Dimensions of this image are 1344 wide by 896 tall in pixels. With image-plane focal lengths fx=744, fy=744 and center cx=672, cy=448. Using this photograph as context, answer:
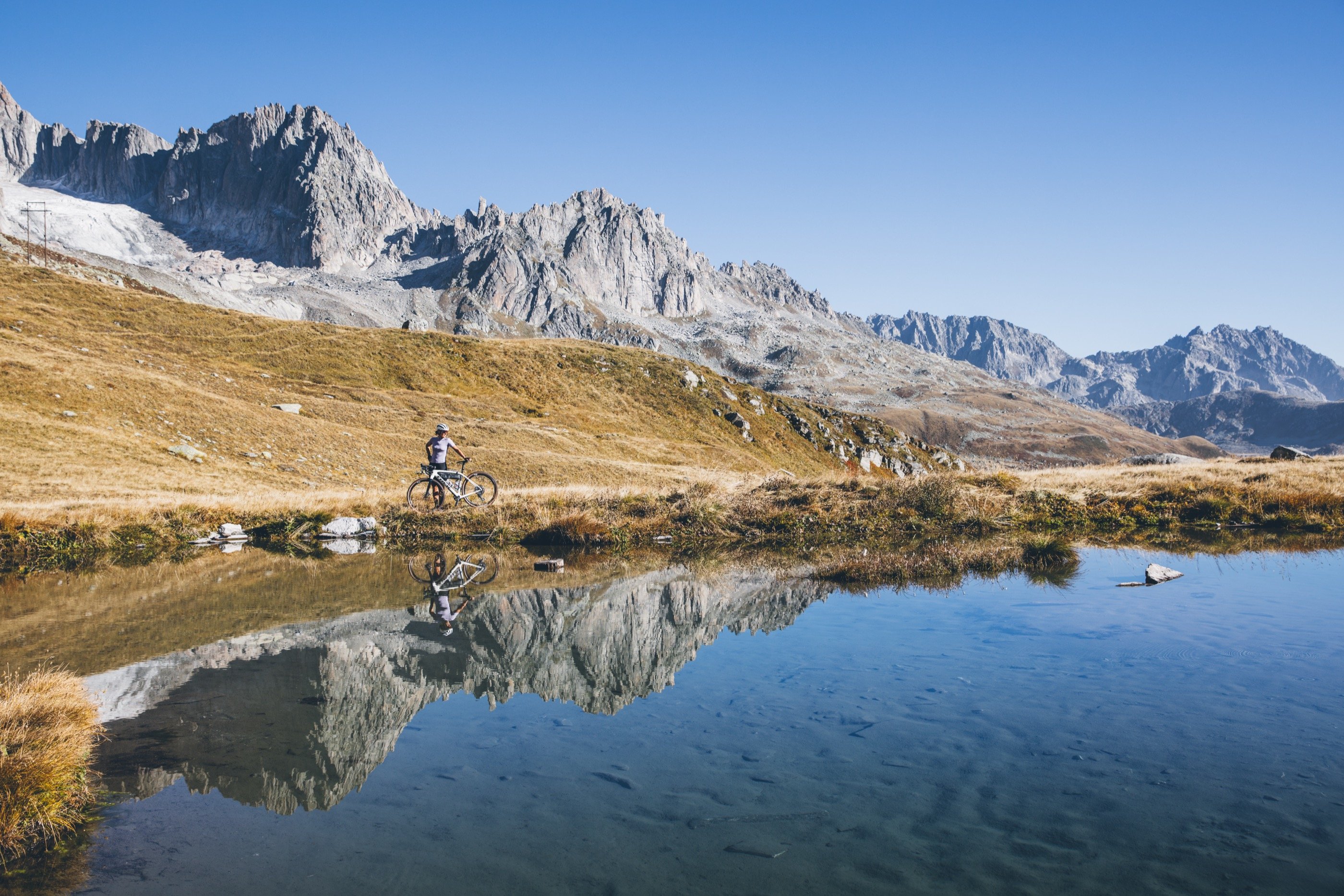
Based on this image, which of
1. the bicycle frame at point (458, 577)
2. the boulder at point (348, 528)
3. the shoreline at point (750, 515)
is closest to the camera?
the bicycle frame at point (458, 577)

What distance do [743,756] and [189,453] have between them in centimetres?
4362

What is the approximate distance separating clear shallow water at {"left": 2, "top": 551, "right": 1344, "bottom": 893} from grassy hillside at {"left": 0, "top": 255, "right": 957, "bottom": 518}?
20.5m

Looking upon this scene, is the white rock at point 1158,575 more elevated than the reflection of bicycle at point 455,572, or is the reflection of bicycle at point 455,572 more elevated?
the white rock at point 1158,575

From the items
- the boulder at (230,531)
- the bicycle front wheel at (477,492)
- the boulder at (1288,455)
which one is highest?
the boulder at (1288,455)

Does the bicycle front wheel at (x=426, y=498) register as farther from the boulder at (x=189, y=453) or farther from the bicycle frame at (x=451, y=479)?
the boulder at (x=189, y=453)

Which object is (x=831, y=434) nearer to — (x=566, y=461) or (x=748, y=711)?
(x=566, y=461)

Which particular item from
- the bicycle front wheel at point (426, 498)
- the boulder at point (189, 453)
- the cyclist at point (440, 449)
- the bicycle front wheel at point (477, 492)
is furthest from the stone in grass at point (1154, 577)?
the boulder at point (189, 453)

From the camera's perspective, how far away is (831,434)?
12225cm

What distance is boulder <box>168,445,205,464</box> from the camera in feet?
137

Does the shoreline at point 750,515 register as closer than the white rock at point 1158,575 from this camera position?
No

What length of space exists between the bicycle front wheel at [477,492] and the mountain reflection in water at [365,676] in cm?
1108

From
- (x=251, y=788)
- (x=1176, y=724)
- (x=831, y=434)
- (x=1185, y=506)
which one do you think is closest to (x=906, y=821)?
(x=1176, y=724)

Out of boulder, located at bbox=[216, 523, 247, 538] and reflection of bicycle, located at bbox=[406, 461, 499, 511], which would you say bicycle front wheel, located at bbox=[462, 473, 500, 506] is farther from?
boulder, located at bbox=[216, 523, 247, 538]

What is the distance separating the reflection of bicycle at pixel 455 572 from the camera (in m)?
19.9
